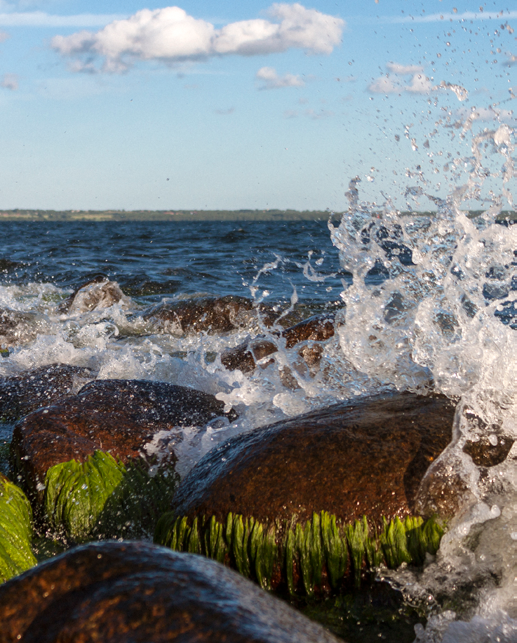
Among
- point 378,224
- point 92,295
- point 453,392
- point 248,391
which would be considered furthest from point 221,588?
point 92,295

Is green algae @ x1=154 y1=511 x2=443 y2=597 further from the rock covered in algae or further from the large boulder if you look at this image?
the rock covered in algae

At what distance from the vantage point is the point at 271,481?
9.22ft

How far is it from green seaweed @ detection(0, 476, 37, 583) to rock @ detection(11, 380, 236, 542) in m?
0.20

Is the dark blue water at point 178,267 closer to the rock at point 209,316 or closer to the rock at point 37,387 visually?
the rock at point 209,316

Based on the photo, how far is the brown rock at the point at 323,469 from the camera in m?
2.75

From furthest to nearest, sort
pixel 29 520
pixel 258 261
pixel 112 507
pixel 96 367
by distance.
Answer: pixel 258 261 → pixel 96 367 → pixel 112 507 → pixel 29 520

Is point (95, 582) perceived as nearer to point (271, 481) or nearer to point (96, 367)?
point (271, 481)

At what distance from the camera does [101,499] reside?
3.35m

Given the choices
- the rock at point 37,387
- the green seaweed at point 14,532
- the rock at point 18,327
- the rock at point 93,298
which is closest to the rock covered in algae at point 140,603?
the green seaweed at point 14,532

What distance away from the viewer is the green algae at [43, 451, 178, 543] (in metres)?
3.26

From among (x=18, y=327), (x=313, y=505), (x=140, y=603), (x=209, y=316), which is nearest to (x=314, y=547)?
(x=313, y=505)

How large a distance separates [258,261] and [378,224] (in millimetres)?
14441

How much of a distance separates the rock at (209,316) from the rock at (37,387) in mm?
4440

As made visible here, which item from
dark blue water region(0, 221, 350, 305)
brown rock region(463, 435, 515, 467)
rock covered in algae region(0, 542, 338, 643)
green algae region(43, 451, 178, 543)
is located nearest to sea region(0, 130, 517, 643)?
brown rock region(463, 435, 515, 467)
